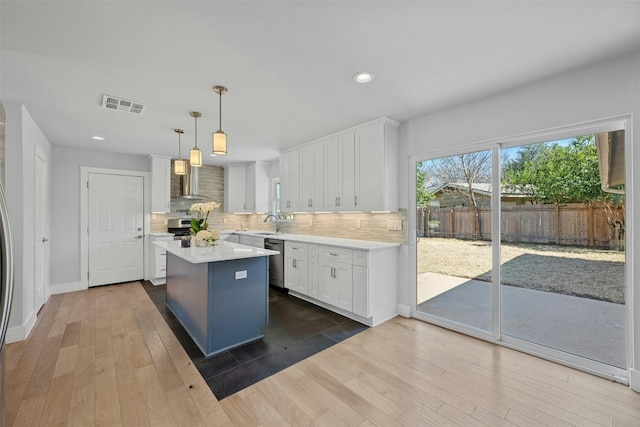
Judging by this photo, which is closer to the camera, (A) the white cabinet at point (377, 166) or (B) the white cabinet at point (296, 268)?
(A) the white cabinet at point (377, 166)

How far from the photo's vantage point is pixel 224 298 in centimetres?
262

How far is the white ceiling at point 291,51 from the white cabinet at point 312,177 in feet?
3.81

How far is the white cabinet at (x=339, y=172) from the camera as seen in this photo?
12.2 ft

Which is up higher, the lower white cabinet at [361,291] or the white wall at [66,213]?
the white wall at [66,213]

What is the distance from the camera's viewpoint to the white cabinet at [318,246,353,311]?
335cm

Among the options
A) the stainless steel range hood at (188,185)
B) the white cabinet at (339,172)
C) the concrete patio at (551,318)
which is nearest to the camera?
the concrete patio at (551,318)

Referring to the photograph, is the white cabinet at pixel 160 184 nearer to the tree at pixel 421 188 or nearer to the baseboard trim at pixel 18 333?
the baseboard trim at pixel 18 333

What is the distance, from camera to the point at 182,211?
5.81 metres

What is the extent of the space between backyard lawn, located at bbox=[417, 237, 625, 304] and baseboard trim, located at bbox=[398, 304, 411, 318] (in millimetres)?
→ 729

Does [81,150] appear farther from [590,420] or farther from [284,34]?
[590,420]

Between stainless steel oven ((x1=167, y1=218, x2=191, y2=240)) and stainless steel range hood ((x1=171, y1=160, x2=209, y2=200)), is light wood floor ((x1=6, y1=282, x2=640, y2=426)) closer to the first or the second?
stainless steel oven ((x1=167, y1=218, x2=191, y2=240))

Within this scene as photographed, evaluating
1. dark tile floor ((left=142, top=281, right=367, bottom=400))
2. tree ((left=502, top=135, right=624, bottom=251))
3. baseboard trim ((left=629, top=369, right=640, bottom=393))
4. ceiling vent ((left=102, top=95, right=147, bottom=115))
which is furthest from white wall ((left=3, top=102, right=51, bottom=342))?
baseboard trim ((left=629, top=369, right=640, bottom=393))

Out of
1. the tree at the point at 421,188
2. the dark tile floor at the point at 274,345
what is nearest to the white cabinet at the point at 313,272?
the dark tile floor at the point at 274,345

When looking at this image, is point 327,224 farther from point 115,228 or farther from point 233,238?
point 115,228
